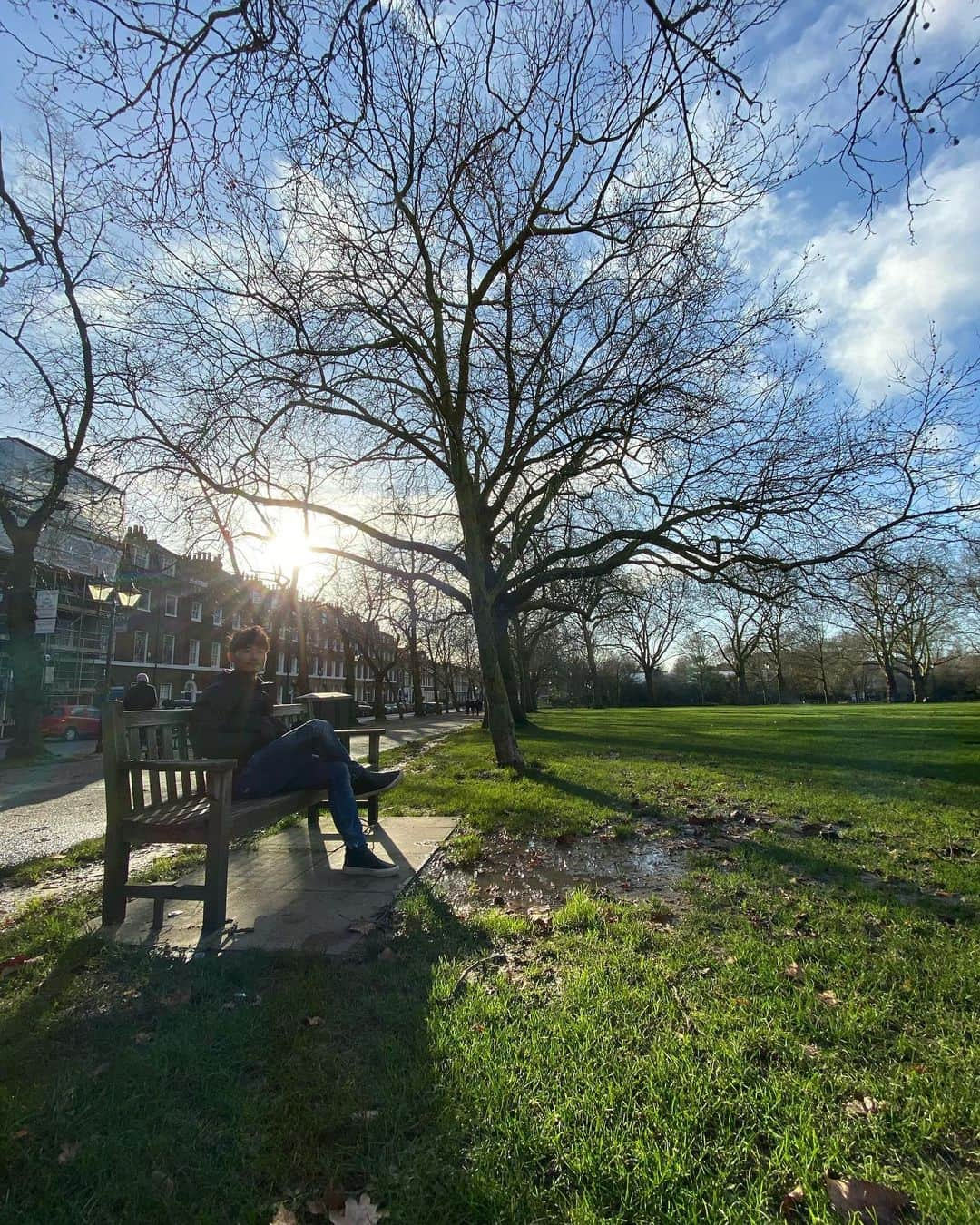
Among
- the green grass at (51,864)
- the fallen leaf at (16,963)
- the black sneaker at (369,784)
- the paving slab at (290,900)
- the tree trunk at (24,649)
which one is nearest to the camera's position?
the fallen leaf at (16,963)

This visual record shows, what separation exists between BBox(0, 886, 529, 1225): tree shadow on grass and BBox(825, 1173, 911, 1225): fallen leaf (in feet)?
2.75

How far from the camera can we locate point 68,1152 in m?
1.81

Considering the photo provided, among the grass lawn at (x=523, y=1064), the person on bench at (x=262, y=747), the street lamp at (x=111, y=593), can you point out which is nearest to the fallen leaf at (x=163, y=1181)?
the grass lawn at (x=523, y=1064)

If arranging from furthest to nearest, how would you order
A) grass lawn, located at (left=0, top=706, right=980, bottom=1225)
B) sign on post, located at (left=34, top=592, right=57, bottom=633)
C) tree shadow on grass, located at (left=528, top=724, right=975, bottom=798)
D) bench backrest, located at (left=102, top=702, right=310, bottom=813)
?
sign on post, located at (left=34, top=592, right=57, bottom=633)
tree shadow on grass, located at (left=528, top=724, right=975, bottom=798)
bench backrest, located at (left=102, top=702, right=310, bottom=813)
grass lawn, located at (left=0, top=706, right=980, bottom=1225)

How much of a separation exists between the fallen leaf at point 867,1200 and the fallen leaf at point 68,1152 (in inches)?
79.6

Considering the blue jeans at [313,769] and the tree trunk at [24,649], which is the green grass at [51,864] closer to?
the blue jeans at [313,769]

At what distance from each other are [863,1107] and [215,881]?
9.65ft

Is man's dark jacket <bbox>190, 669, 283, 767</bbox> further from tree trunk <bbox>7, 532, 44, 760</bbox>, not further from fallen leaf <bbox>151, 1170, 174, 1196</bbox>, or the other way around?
tree trunk <bbox>7, 532, 44, 760</bbox>

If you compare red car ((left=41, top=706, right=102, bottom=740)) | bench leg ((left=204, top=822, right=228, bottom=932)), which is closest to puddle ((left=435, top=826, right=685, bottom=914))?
bench leg ((left=204, top=822, right=228, bottom=932))

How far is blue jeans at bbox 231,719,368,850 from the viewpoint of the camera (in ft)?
13.9

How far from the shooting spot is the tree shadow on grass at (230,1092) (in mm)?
1649

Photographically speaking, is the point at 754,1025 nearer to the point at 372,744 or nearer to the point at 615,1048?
the point at 615,1048

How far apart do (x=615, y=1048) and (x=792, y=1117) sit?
57 cm

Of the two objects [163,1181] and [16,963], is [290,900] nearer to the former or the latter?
[16,963]
